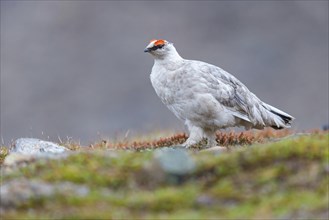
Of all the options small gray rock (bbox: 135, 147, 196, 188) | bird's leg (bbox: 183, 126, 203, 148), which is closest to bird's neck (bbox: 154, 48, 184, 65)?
bird's leg (bbox: 183, 126, 203, 148)

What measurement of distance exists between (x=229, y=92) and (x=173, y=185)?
4741 mm

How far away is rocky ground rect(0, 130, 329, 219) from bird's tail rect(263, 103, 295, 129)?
434cm

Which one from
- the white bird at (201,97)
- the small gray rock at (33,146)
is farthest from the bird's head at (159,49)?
the small gray rock at (33,146)

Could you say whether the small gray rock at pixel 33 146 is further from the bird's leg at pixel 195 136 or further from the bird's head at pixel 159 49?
the bird's head at pixel 159 49

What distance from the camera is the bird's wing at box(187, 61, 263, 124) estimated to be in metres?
10.7

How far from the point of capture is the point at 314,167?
648 centimetres

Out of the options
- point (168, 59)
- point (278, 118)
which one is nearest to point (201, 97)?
point (168, 59)

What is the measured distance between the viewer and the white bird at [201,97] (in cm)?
1062

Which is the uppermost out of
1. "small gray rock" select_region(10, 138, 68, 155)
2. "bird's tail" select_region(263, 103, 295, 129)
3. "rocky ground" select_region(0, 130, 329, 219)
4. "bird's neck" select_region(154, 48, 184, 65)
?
"bird's neck" select_region(154, 48, 184, 65)

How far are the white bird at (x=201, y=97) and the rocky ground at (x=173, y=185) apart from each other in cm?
355

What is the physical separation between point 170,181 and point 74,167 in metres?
0.96

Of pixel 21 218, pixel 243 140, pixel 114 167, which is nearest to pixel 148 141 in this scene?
pixel 243 140

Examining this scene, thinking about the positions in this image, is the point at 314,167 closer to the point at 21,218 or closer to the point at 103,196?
the point at 103,196

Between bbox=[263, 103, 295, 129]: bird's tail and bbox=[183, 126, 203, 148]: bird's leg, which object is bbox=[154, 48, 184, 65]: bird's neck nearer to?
bbox=[183, 126, 203, 148]: bird's leg
